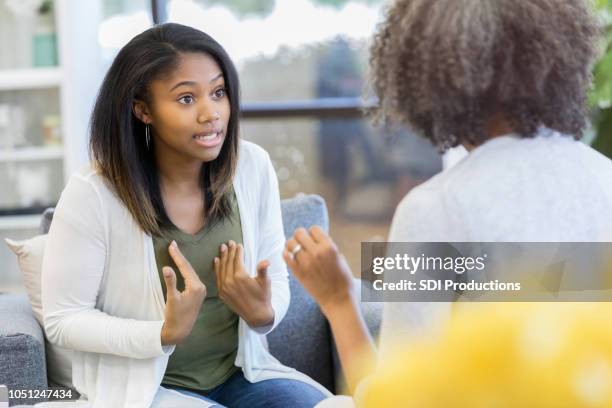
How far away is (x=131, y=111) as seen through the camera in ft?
3.67

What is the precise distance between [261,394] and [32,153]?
6.81 feet

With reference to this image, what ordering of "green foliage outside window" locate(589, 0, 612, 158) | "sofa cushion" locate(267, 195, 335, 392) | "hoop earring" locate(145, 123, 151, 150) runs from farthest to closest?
"green foliage outside window" locate(589, 0, 612, 158) < "sofa cushion" locate(267, 195, 335, 392) < "hoop earring" locate(145, 123, 151, 150)

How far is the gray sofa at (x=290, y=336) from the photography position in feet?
3.97

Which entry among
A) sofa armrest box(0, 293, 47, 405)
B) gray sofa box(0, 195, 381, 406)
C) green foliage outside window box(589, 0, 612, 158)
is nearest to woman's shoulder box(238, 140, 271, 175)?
gray sofa box(0, 195, 381, 406)

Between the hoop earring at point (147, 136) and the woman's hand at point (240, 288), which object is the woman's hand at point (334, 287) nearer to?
the woman's hand at point (240, 288)

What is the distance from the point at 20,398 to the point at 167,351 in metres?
0.20

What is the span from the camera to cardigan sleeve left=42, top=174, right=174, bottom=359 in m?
1.11

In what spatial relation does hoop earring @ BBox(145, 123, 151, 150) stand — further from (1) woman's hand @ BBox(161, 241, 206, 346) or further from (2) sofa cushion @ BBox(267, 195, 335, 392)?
(2) sofa cushion @ BBox(267, 195, 335, 392)

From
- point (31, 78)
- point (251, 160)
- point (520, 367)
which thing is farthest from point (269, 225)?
point (31, 78)

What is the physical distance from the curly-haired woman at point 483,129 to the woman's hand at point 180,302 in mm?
342

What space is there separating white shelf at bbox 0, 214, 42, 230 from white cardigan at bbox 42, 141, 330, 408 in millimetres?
1937

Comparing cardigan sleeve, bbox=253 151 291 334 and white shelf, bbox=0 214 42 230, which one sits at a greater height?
cardigan sleeve, bbox=253 151 291 334

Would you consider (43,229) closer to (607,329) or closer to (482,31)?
(482,31)

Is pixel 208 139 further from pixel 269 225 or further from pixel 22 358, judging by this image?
pixel 22 358
